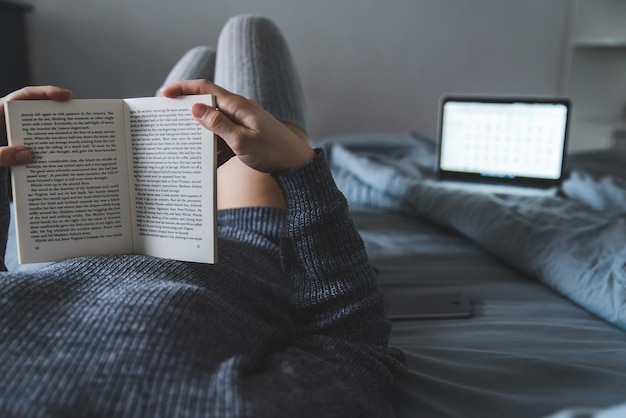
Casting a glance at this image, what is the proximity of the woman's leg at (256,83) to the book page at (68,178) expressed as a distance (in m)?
0.31

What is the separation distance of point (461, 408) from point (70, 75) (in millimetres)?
1832

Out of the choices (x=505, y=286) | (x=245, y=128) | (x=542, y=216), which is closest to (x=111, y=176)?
(x=245, y=128)

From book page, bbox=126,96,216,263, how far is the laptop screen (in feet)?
3.62

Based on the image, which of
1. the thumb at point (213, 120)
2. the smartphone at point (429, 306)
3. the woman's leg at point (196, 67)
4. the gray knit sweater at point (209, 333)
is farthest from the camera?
the woman's leg at point (196, 67)

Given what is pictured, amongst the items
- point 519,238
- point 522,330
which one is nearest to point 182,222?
point 522,330

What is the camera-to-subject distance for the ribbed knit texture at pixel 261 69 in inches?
38.2

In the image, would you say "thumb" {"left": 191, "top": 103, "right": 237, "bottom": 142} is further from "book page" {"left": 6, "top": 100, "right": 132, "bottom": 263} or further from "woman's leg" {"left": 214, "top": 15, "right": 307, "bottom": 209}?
"woman's leg" {"left": 214, "top": 15, "right": 307, "bottom": 209}

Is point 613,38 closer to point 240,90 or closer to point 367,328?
point 240,90

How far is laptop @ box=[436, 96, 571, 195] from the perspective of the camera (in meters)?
1.46

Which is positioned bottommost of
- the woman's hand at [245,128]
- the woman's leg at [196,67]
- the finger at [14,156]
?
the finger at [14,156]

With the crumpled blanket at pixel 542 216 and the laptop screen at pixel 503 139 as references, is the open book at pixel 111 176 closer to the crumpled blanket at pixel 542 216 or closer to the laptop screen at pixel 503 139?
the crumpled blanket at pixel 542 216

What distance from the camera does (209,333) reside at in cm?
48

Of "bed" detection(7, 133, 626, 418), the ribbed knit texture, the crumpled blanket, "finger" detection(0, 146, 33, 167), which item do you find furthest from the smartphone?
"finger" detection(0, 146, 33, 167)

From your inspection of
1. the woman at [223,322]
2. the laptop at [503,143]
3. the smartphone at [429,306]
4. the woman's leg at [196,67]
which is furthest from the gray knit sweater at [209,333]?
the laptop at [503,143]
